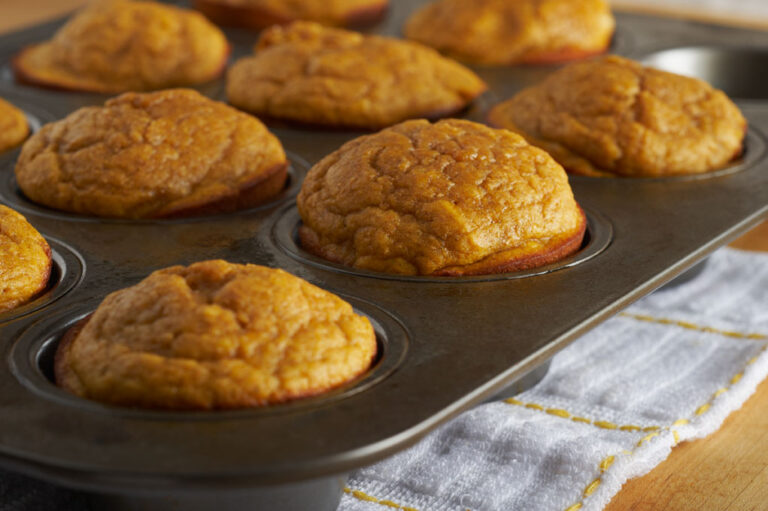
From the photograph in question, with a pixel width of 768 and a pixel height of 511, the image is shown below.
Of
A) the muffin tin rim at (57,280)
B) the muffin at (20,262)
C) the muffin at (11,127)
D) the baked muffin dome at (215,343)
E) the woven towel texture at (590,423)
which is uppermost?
the baked muffin dome at (215,343)

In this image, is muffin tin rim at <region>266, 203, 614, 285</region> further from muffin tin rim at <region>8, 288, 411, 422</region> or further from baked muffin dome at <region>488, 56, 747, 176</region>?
baked muffin dome at <region>488, 56, 747, 176</region>

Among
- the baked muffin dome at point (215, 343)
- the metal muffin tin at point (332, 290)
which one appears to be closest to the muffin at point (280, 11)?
the metal muffin tin at point (332, 290)

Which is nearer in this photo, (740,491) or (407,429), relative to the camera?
(407,429)

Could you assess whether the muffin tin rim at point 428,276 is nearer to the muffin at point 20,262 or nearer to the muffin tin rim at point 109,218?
the muffin tin rim at point 109,218

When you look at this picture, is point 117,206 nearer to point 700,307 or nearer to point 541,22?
point 700,307

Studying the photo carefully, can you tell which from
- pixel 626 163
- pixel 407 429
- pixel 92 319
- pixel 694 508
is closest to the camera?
pixel 407 429

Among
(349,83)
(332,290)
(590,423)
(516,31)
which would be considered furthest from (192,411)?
(516,31)

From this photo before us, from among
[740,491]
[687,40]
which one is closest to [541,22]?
[687,40]
